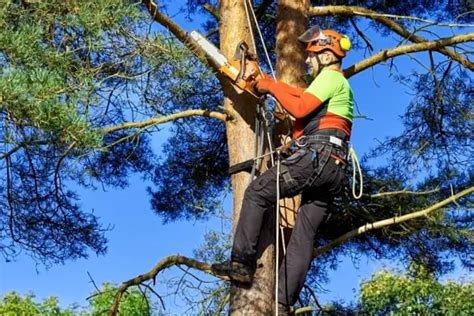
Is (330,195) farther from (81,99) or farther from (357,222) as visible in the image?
(357,222)

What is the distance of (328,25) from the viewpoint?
6.55 m

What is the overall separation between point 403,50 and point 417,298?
3353 millimetres

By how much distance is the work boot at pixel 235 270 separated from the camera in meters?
3.96

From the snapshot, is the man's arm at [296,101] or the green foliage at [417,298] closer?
the man's arm at [296,101]

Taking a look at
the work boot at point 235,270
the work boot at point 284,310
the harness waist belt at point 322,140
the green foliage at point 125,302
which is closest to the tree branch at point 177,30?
the harness waist belt at point 322,140

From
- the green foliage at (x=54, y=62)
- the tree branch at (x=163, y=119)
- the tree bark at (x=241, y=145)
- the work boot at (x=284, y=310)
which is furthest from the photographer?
the tree branch at (x=163, y=119)

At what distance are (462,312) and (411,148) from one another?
190cm

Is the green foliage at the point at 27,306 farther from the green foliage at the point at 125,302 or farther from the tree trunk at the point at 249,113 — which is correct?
the tree trunk at the point at 249,113

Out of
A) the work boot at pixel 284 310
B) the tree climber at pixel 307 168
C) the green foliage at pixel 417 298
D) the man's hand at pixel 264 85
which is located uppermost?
the green foliage at pixel 417 298

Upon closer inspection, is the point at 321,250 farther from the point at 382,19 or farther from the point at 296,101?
the point at 382,19

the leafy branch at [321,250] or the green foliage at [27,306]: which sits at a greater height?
the green foliage at [27,306]

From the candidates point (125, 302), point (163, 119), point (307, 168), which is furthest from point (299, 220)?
point (125, 302)

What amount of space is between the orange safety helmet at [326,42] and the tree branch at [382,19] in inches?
44.3

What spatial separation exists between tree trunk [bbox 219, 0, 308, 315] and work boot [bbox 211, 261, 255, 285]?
10 centimetres
